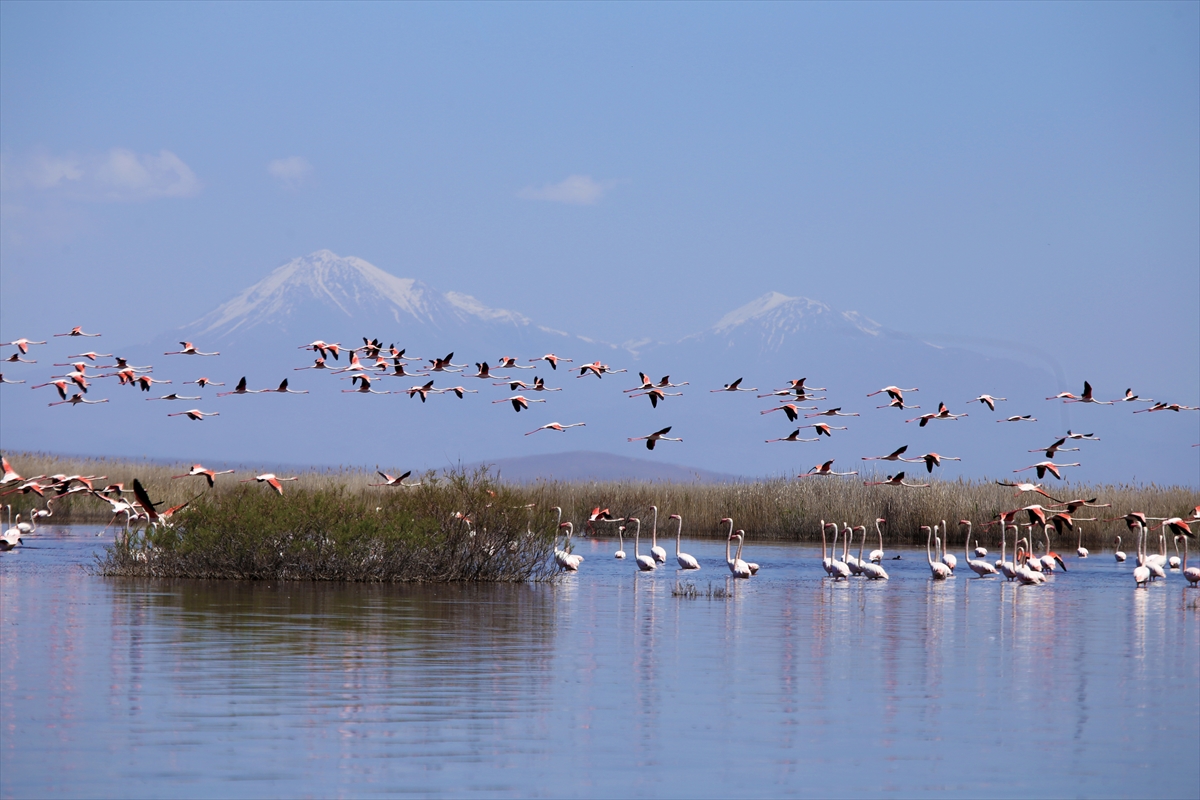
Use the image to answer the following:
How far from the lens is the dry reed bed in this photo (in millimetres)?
38875

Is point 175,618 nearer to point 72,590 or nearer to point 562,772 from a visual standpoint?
point 72,590

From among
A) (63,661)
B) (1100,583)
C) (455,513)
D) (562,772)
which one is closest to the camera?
(562,772)

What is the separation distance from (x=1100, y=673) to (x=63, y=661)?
403 inches

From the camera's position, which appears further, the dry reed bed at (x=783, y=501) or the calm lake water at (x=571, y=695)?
the dry reed bed at (x=783, y=501)

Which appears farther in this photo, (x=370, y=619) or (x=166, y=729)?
(x=370, y=619)

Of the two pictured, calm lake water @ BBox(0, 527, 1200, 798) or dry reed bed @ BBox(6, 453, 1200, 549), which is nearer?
calm lake water @ BBox(0, 527, 1200, 798)

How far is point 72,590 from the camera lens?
21.5 meters

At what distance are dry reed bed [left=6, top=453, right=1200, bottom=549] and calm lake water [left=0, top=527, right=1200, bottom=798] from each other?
53.3 feet

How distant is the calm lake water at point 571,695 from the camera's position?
33.0ft

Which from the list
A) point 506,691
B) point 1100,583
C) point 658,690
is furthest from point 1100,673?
point 1100,583

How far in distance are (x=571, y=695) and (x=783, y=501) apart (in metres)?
28.3

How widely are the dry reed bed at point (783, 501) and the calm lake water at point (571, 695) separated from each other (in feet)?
53.3

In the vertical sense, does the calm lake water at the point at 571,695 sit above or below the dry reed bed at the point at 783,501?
below

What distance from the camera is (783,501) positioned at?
41.2m
